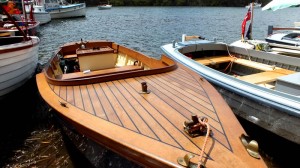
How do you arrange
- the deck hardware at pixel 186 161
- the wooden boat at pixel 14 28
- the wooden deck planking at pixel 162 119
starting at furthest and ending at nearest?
1. the wooden boat at pixel 14 28
2. the wooden deck planking at pixel 162 119
3. the deck hardware at pixel 186 161

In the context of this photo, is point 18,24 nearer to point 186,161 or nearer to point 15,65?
point 15,65

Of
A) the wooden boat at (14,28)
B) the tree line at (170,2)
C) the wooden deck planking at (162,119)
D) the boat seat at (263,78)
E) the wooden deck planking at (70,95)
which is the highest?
the tree line at (170,2)

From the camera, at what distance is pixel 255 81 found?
591cm

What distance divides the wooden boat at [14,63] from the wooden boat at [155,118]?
2133mm

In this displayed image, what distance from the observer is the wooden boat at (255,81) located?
4586mm

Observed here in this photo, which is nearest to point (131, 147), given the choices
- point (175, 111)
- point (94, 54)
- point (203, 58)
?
point (175, 111)

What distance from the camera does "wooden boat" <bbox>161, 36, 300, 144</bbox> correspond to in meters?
4.59

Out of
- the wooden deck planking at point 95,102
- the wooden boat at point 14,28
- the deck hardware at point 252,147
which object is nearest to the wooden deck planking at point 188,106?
the deck hardware at point 252,147

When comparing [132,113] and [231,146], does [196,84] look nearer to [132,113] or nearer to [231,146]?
[132,113]

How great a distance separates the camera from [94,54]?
6.46 metres

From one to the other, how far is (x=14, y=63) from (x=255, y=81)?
22.6 feet

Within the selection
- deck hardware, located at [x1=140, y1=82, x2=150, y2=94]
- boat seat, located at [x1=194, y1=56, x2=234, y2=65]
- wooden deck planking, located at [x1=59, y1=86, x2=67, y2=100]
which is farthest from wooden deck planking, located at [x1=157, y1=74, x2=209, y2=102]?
boat seat, located at [x1=194, y1=56, x2=234, y2=65]

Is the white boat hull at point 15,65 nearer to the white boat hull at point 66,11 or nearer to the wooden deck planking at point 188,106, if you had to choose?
the wooden deck planking at point 188,106

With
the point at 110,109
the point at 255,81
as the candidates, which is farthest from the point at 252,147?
the point at 255,81
